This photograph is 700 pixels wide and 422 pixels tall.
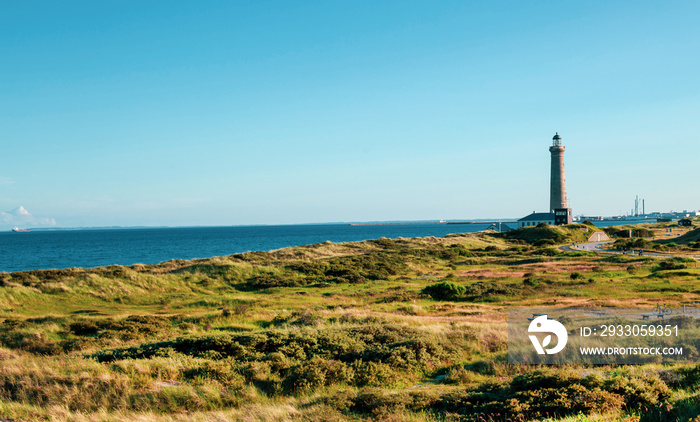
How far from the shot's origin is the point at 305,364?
Result: 12.6 m

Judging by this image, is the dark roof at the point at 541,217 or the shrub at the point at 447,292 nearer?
the shrub at the point at 447,292

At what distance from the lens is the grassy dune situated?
347 inches

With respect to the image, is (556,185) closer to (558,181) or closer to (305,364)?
(558,181)

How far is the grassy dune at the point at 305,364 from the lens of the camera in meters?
8.81

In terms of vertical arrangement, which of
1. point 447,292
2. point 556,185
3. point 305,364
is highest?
point 556,185

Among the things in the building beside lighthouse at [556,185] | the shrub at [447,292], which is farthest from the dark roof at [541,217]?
the shrub at [447,292]

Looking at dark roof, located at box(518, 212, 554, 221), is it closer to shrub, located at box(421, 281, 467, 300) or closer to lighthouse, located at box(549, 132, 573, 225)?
lighthouse, located at box(549, 132, 573, 225)

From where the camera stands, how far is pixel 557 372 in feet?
32.1

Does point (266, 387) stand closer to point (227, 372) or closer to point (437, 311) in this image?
point (227, 372)

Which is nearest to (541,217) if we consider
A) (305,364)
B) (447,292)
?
(447,292)

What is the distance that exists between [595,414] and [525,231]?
109074mm

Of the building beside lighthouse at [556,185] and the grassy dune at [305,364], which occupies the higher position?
the building beside lighthouse at [556,185]

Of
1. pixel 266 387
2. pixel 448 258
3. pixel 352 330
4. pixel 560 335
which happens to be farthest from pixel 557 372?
pixel 448 258

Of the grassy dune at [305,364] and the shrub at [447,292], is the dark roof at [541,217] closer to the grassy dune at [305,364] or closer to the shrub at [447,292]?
the grassy dune at [305,364]
